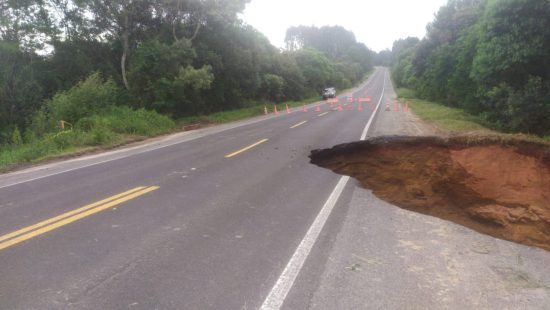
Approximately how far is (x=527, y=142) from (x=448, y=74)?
90.6 feet

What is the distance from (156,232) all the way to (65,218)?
1.57 metres

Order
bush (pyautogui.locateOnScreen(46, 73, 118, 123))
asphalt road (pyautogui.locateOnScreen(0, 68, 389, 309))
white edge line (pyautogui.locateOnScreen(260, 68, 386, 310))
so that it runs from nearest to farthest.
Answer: white edge line (pyautogui.locateOnScreen(260, 68, 386, 310)) → asphalt road (pyautogui.locateOnScreen(0, 68, 389, 309)) → bush (pyautogui.locateOnScreen(46, 73, 118, 123))

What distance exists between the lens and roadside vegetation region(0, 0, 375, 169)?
19953 mm

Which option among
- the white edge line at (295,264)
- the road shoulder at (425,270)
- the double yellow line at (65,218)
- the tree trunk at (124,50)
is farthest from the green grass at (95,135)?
the road shoulder at (425,270)

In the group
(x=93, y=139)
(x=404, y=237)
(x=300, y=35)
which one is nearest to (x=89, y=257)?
(x=404, y=237)

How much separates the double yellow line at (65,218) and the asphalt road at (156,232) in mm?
16

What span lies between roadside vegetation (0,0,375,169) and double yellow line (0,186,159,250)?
38.4 feet

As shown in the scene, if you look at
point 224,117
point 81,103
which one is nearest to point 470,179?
point 81,103

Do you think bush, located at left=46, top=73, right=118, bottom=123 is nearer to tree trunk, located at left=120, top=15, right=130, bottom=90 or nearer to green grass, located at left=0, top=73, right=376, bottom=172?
green grass, located at left=0, top=73, right=376, bottom=172

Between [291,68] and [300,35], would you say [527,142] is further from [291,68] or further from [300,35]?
[300,35]

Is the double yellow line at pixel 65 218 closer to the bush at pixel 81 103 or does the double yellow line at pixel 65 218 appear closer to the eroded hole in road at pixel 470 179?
the eroded hole in road at pixel 470 179

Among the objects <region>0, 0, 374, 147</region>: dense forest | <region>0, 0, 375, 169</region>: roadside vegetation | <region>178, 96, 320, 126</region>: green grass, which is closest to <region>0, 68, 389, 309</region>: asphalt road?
<region>0, 0, 375, 169</region>: roadside vegetation

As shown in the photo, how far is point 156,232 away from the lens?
5223mm

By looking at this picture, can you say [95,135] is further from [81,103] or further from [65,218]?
[65,218]
